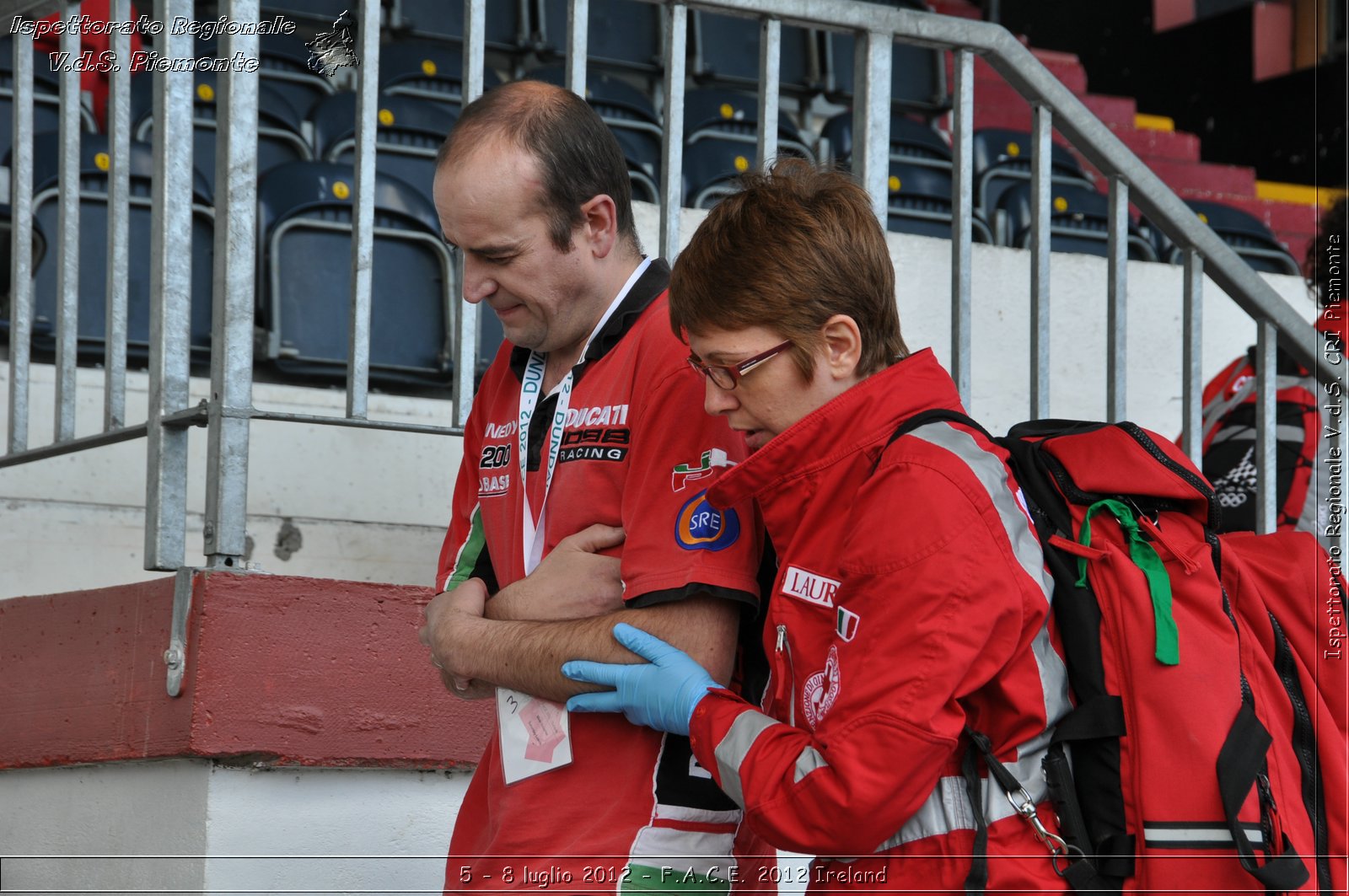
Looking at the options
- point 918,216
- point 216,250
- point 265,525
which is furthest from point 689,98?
point 216,250

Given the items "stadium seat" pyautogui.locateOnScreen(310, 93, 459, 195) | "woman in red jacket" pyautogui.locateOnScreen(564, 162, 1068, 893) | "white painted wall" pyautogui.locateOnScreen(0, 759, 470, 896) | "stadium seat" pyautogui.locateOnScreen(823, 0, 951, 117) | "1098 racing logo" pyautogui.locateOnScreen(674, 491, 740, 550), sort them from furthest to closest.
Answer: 1. "stadium seat" pyautogui.locateOnScreen(823, 0, 951, 117)
2. "stadium seat" pyautogui.locateOnScreen(310, 93, 459, 195)
3. "white painted wall" pyautogui.locateOnScreen(0, 759, 470, 896)
4. "1098 racing logo" pyautogui.locateOnScreen(674, 491, 740, 550)
5. "woman in red jacket" pyautogui.locateOnScreen(564, 162, 1068, 893)

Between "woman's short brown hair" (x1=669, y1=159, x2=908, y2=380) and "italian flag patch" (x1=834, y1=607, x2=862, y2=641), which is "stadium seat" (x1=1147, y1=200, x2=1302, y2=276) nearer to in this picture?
"woman's short brown hair" (x1=669, y1=159, x2=908, y2=380)

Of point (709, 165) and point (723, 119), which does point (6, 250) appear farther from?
point (723, 119)

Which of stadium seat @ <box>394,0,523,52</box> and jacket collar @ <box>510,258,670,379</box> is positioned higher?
stadium seat @ <box>394,0,523,52</box>

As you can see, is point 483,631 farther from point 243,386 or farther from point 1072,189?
point 1072,189

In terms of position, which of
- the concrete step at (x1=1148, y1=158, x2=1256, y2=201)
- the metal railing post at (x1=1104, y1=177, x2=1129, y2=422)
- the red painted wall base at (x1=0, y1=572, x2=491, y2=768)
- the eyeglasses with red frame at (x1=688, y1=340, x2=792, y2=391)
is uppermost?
the concrete step at (x1=1148, y1=158, x2=1256, y2=201)

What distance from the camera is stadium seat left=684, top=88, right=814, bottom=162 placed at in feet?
18.1

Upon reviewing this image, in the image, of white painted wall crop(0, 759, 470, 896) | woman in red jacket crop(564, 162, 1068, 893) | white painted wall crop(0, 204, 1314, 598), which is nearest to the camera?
woman in red jacket crop(564, 162, 1068, 893)

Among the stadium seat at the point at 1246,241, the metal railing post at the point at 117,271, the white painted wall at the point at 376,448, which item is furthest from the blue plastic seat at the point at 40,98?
the stadium seat at the point at 1246,241

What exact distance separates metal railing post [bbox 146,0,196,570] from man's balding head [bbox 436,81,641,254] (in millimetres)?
603

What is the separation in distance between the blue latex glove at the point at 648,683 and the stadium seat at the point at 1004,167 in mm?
4177

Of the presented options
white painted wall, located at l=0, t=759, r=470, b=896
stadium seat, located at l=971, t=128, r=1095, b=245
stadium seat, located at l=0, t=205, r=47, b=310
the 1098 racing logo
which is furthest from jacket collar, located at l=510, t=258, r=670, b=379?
stadium seat, located at l=971, t=128, r=1095, b=245

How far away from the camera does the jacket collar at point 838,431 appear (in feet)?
5.02

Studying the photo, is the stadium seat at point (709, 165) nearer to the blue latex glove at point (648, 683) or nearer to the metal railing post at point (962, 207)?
the metal railing post at point (962, 207)
